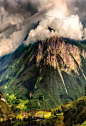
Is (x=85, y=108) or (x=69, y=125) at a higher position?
(x=85, y=108)

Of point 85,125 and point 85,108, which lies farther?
point 85,108

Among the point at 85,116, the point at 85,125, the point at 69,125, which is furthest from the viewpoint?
the point at 69,125

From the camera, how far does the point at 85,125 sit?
465 feet

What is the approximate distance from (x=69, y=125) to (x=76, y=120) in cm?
1234

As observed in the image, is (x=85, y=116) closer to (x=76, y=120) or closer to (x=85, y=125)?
(x=76, y=120)

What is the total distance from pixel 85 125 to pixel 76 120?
50955 mm

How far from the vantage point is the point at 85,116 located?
591ft

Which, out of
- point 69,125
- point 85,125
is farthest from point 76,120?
point 85,125

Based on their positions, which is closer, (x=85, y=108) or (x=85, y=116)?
(x=85, y=116)

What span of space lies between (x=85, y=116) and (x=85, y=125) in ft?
130

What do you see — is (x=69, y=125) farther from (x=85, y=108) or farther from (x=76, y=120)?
(x=85, y=108)

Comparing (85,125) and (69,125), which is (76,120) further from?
(85,125)

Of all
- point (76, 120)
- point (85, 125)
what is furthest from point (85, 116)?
point (85, 125)

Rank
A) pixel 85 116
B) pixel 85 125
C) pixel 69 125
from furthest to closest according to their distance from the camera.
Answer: pixel 69 125 < pixel 85 116 < pixel 85 125
